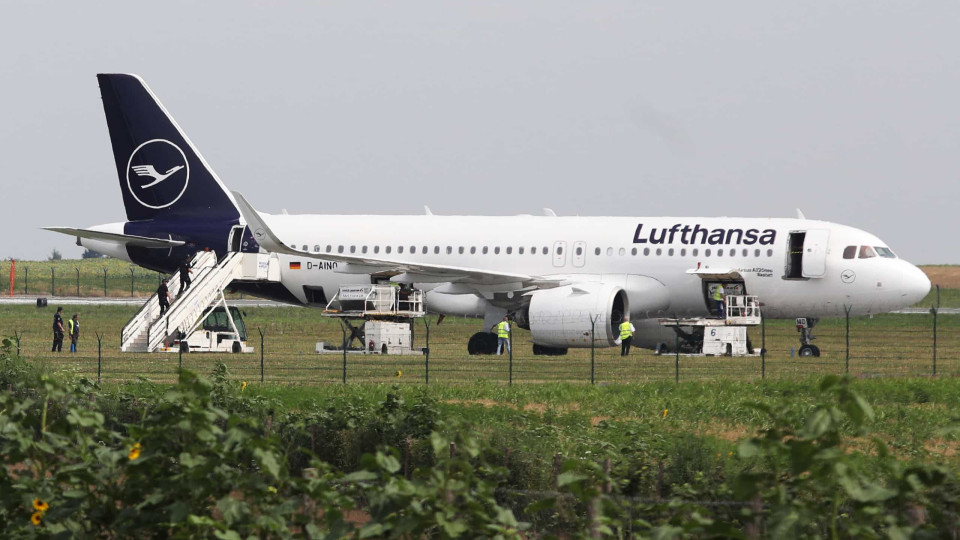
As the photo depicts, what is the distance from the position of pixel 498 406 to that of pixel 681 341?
62.0ft

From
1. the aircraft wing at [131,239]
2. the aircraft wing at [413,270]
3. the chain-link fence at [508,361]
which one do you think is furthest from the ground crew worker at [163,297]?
the aircraft wing at [413,270]

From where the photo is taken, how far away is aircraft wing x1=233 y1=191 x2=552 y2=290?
41156 millimetres

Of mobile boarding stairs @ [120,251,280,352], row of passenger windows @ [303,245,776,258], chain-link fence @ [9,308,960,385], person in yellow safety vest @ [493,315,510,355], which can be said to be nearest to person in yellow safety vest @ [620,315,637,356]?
chain-link fence @ [9,308,960,385]

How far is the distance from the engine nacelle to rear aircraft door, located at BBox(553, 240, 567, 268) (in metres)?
2.18

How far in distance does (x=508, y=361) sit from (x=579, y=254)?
525 centimetres

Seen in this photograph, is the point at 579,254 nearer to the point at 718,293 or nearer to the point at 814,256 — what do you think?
the point at 718,293

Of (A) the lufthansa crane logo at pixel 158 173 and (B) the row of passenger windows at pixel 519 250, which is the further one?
(A) the lufthansa crane logo at pixel 158 173

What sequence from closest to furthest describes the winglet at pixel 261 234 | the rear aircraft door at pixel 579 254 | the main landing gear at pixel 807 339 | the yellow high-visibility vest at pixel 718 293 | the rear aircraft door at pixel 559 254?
the winglet at pixel 261 234, the yellow high-visibility vest at pixel 718 293, the main landing gear at pixel 807 339, the rear aircraft door at pixel 579 254, the rear aircraft door at pixel 559 254

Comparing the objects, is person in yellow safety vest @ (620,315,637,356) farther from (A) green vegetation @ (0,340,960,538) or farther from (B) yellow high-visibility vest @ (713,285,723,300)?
(A) green vegetation @ (0,340,960,538)

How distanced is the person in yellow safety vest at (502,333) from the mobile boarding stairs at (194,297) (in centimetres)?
716

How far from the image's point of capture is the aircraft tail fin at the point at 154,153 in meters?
46.8

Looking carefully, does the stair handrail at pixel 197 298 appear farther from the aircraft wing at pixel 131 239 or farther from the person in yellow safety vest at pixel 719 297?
the person in yellow safety vest at pixel 719 297

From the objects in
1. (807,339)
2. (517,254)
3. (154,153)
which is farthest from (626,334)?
(154,153)

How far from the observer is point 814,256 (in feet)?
133
